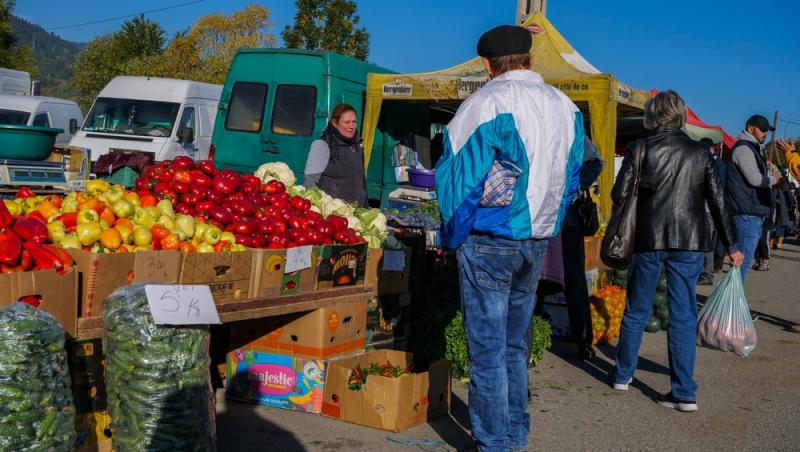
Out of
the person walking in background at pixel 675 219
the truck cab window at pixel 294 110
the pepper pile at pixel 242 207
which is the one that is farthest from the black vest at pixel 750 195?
the truck cab window at pixel 294 110

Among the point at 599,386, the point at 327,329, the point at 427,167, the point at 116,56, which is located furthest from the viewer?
the point at 116,56

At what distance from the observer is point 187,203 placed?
594cm

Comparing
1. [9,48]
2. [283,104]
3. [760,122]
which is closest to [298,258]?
[760,122]

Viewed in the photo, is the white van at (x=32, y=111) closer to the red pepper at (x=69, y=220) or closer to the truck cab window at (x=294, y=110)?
the truck cab window at (x=294, y=110)

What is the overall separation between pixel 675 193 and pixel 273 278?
2947 millimetres

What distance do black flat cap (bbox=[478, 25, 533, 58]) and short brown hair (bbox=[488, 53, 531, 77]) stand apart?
0.02 m

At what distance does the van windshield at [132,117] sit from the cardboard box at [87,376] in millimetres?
12588

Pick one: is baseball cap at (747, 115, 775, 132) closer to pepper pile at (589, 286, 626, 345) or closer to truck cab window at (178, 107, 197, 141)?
pepper pile at (589, 286, 626, 345)

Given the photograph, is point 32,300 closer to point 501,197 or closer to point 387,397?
point 387,397

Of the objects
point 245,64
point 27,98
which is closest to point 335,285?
point 245,64

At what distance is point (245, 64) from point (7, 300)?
33.7 ft

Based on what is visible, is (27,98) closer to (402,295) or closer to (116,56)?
(402,295)

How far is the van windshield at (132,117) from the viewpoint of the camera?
16625mm

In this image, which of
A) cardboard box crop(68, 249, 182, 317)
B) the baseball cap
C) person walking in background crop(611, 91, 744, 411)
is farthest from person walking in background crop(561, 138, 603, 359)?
cardboard box crop(68, 249, 182, 317)
